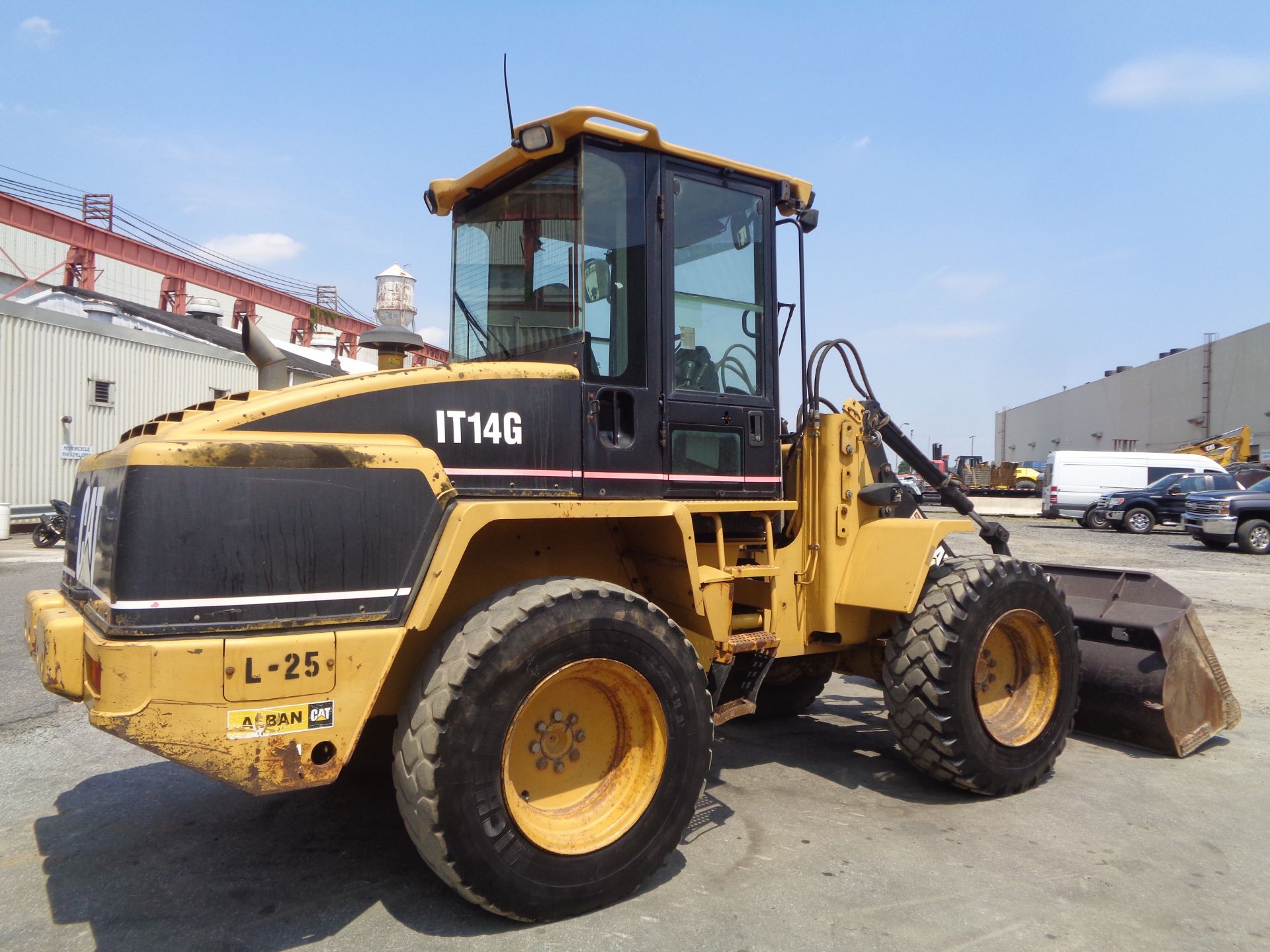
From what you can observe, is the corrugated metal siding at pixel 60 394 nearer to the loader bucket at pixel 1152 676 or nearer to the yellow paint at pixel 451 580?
the yellow paint at pixel 451 580

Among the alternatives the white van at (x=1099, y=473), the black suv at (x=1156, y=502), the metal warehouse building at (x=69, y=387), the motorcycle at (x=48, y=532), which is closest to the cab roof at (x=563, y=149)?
the metal warehouse building at (x=69, y=387)

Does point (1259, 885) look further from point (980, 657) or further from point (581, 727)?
point (581, 727)

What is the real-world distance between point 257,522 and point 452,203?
2.31m

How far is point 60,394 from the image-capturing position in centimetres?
1841

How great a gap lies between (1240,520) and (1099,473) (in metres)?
7.42

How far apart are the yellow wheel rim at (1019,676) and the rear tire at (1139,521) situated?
69.1 ft

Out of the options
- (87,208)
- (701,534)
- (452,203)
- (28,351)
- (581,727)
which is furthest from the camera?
(87,208)

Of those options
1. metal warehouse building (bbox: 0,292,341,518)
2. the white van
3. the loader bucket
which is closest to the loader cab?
the loader bucket

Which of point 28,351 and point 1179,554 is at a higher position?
point 28,351

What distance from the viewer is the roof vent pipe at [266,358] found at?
390cm

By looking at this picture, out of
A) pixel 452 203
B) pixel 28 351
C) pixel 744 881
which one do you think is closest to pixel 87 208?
pixel 28 351

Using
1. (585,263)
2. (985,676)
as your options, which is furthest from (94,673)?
(985,676)

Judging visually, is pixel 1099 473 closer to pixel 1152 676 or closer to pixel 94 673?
pixel 1152 676

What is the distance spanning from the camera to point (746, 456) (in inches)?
169
